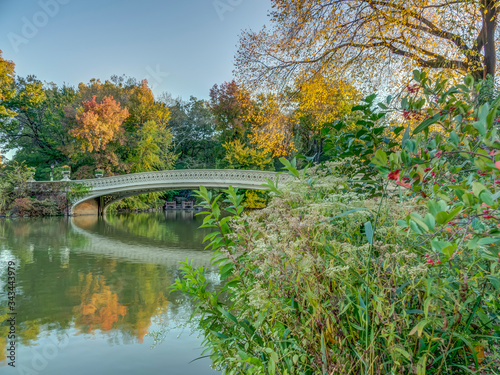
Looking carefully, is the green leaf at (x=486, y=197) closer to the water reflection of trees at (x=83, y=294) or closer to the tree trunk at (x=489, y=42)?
the water reflection of trees at (x=83, y=294)

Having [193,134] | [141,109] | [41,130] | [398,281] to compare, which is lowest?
[398,281]

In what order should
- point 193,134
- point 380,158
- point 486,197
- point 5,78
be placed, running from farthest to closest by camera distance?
point 193,134
point 5,78
point 380,158
point 486,197

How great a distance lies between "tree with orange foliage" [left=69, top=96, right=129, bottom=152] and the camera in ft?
57.9

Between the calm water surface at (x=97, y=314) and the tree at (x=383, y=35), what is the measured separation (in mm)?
4602

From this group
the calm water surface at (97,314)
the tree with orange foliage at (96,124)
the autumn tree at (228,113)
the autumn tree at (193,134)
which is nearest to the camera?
the calm water surface at (97,314)

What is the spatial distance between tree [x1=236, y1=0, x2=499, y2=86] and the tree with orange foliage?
13494mm

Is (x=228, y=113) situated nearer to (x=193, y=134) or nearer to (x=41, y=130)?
(x=193, y=134)

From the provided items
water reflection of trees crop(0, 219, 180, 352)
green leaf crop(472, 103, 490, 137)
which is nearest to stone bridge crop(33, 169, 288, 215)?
water reflection of trees crop(0, 219, 180, 352)

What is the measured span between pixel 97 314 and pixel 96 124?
53.4ft

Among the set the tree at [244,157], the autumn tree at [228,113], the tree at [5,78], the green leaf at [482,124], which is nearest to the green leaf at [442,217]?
the green leaf at [482,124]

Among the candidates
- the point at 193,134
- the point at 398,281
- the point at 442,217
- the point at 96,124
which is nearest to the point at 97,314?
the point at 398,281

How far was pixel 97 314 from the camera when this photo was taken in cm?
368

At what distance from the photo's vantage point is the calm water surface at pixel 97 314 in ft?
8.84

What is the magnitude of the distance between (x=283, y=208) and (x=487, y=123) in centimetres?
81
